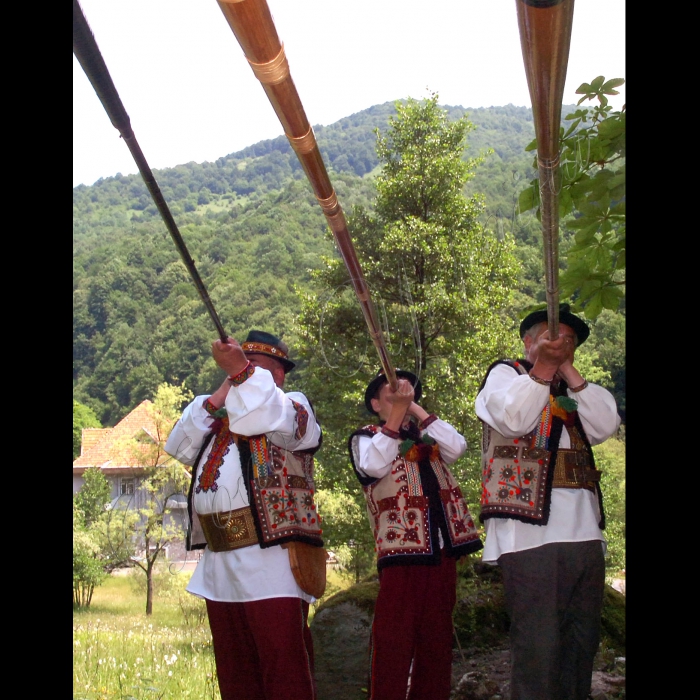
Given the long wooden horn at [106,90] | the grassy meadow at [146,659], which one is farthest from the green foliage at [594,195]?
the grassy meadow at [146,659]

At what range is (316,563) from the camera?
138 inches

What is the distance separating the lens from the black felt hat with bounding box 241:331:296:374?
3922 millimetres

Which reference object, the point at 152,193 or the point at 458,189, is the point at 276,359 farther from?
the point at 458,189

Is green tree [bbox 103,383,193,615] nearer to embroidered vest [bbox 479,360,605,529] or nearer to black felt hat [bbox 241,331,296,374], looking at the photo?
black felt hat [bbox 241,331,296,374]

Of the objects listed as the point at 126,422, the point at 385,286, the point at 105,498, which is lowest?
the point at 105,498

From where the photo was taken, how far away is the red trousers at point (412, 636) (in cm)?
366

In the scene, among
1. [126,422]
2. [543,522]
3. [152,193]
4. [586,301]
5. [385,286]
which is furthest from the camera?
[126,422]

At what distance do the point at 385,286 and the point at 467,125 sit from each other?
3.45 meters

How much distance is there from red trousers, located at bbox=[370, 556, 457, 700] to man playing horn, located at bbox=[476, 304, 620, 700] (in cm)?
53

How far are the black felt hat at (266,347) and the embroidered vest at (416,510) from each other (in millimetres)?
549

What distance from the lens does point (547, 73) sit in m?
1.90

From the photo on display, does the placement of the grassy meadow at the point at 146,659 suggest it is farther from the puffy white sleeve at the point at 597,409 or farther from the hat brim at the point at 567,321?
the hat brim at the point at 567,321

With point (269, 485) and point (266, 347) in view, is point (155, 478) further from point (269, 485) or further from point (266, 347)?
point (269, 485)
